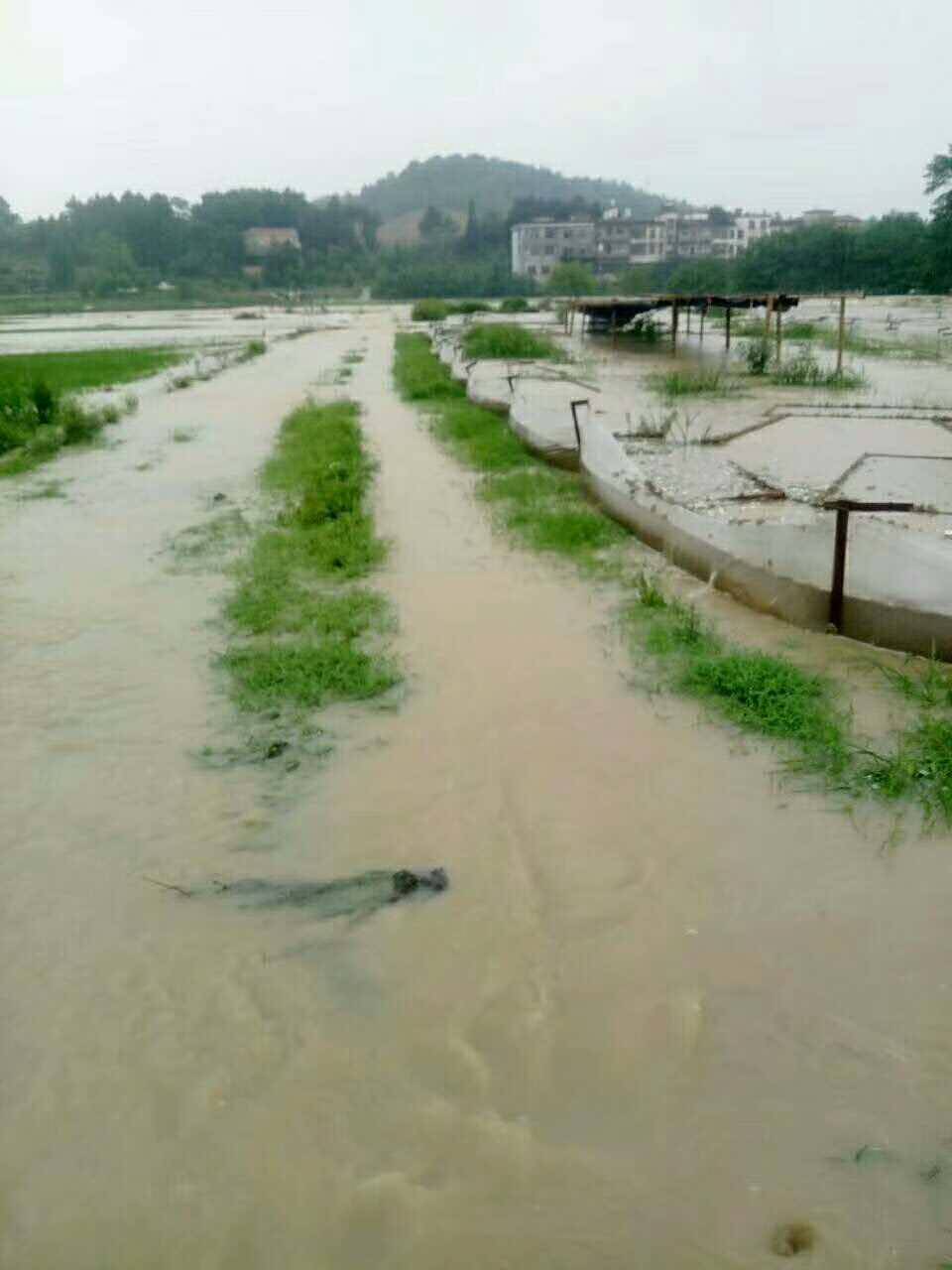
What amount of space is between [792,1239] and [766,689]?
240 cm

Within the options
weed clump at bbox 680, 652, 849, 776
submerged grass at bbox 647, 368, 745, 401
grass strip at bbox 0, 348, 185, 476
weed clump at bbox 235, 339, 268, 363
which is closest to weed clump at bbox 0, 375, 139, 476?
grass strip at bbox 0, 348, 185, 476

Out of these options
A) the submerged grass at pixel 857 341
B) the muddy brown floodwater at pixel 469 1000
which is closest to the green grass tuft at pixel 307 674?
the muddy brown floodwater at pixel 469 1000

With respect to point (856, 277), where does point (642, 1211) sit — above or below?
below

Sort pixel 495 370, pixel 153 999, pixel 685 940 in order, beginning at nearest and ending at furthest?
pixel 153 999, pixel 685 940, pixel 495 370

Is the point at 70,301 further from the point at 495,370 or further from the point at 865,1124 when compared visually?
the point at 865,1124

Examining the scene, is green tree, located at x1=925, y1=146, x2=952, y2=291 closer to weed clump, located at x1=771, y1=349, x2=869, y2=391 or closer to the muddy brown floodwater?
weed clump, located at x1=771, y1=349, x2=869, y2=391

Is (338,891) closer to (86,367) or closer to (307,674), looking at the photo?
(307,674)

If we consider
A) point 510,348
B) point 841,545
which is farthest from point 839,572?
point 510,348

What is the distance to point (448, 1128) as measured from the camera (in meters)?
2.06

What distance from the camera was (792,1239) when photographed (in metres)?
1.81

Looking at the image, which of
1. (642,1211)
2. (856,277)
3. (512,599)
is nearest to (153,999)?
(642,1211)

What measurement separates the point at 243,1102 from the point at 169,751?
5.92 ft

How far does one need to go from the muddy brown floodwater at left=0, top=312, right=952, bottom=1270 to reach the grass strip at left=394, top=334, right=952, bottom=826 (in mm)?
203

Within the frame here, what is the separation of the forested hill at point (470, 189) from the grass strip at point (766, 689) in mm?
131887
